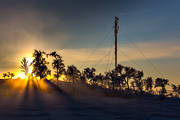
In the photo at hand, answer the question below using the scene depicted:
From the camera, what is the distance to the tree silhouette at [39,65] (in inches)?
2240

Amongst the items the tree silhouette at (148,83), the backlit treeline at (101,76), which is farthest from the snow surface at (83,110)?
the tree silhouette at (148,83)

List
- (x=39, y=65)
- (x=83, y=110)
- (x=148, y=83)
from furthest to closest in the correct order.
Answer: (x=148, y=83) < (x=39, y=65) < (x=83, y=110)

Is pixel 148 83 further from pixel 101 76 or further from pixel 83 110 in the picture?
pixel 83 110

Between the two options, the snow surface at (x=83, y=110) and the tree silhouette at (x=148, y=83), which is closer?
the snow surface at (x=83, y=110)

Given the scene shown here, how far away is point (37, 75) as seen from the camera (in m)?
56.8

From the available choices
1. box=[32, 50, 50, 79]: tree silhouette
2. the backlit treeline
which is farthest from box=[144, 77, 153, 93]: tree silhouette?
box=[32, 50, 50, 79]: tree silhouette

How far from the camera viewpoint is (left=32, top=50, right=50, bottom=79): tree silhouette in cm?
5691

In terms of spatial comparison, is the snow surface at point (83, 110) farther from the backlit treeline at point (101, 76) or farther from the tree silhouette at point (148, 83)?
the tree silhouette at point (148, 83)

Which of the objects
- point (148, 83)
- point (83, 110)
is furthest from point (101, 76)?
point (83, 110)

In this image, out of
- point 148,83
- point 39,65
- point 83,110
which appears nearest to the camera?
point 83,110

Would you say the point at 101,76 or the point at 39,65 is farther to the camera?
the point at 101,76

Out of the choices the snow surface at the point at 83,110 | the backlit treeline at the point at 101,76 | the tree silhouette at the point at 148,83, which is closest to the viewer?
the snow surface at the point at 83,110

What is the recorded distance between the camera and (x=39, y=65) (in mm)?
57500

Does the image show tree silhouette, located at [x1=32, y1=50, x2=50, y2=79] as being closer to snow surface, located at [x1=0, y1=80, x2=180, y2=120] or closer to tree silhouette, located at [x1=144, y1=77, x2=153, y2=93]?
→ snow surface, located at [x1=0, y1=80, x2=180, y2=120]
